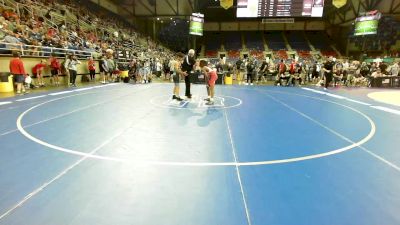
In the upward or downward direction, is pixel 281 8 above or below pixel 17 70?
above

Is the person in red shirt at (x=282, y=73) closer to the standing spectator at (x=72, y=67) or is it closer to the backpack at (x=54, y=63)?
the standing spectator at (x=72, y=67)

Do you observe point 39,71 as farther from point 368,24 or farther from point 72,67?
point 368,24

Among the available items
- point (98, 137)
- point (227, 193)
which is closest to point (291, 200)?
point (227, 193)

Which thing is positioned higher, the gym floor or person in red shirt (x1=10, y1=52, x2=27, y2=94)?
person in red shirt (x1=10, y1=52, x2=27, y2=94)

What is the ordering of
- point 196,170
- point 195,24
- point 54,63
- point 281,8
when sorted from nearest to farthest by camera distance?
point 196,170 → point 54,63 → point 281,8 → point 195,24

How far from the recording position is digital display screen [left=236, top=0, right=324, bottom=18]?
19391mm

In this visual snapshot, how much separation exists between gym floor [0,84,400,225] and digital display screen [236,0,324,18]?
1519 centimetres

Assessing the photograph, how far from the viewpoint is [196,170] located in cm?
365

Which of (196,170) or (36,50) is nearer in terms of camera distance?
Result: (196,170)

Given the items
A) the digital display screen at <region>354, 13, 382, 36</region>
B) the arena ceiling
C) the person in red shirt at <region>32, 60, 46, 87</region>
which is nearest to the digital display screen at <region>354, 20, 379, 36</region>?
the digital display screen at <region>354, 13, 382, 36</region>

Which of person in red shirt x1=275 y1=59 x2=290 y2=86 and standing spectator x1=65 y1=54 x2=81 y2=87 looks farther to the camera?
person in red shirt x1=275 y1=59 x2=290 y2=86

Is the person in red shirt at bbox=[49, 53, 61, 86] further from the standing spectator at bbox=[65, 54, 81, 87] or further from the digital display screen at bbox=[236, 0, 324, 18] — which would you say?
the digital display screen at bbox=[236, 0, 324, 18]

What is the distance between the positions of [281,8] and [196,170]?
63.8 feet

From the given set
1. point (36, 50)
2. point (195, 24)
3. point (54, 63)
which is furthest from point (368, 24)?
point (36, 50)
